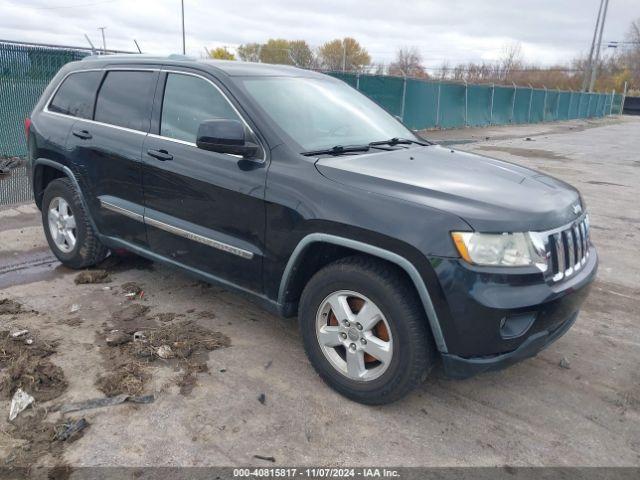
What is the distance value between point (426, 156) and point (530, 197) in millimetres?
859

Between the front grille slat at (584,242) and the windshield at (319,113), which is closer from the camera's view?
the front grille slat at (584,242)

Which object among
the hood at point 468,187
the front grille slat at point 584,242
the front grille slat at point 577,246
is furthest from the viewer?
the front grille slat at point 584,242

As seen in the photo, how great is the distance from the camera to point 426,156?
3.72 meters

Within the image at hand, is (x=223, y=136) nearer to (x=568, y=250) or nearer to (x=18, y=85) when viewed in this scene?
(x=568, y=250)

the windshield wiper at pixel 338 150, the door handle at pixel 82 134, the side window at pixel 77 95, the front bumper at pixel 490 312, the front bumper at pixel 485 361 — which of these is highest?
the side window at pixel 77 95

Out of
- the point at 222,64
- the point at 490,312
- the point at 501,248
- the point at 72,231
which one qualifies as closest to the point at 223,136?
the point at 222,64

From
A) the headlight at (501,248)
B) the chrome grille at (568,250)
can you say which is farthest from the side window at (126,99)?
the chrome grille at (568,250)

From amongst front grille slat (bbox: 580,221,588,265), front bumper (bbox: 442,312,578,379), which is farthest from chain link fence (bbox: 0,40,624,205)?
front bumper (bbox: 442,312,578,379)

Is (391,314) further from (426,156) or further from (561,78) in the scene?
(561,78)

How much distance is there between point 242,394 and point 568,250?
197 cm

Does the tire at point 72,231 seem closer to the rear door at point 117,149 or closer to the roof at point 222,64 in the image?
the rear door at point 117,149

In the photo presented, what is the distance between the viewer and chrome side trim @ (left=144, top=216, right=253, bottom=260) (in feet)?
11.4

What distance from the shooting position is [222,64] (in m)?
3.93

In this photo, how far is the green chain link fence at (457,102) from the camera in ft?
58.4
